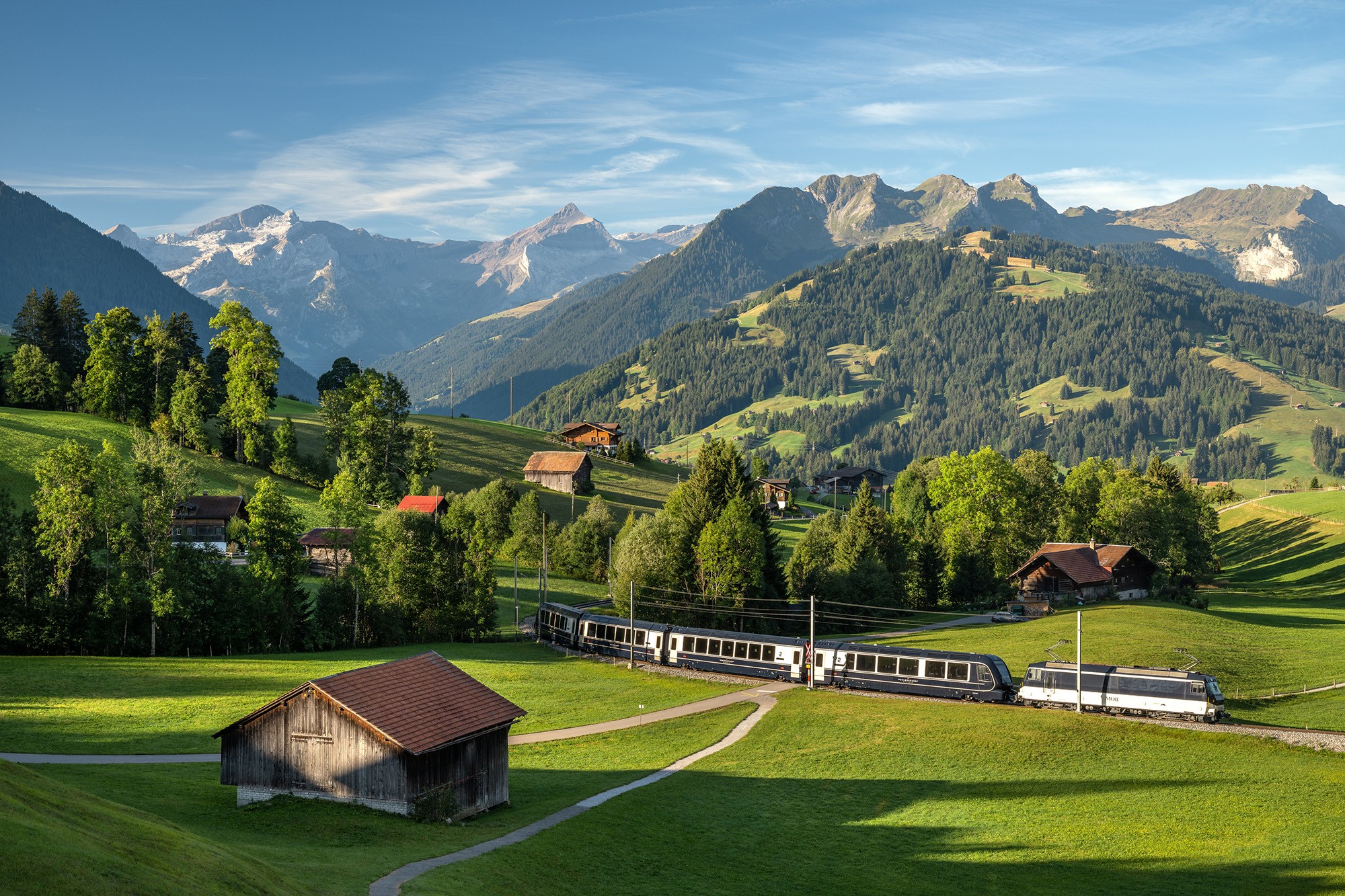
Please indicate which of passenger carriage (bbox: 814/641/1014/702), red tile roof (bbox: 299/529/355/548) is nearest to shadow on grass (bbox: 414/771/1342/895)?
passenger carriage (bbox: 814/641/1014/702)

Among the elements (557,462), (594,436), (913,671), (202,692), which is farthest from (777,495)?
(202,692)

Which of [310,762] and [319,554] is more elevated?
[319,554]

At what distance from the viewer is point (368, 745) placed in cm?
3253

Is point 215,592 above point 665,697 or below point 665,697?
above

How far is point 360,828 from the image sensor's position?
3066cm

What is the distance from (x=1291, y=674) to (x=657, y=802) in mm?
41414

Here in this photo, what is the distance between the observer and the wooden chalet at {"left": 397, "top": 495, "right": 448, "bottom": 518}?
Result: 97875 mm

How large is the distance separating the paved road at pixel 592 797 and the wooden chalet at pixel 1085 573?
44761mm

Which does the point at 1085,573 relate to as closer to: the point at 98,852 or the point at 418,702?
the point at 418,702

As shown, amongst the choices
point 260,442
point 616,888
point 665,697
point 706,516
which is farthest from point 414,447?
point 616,888

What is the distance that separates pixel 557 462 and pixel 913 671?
9347 centimetres

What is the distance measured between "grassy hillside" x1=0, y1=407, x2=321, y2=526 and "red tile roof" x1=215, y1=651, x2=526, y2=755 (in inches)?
2174

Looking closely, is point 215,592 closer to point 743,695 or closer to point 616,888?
point 743,695

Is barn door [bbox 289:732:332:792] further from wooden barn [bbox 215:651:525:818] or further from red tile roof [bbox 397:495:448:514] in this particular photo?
red tile roof [bbox 397:495:448:514]
